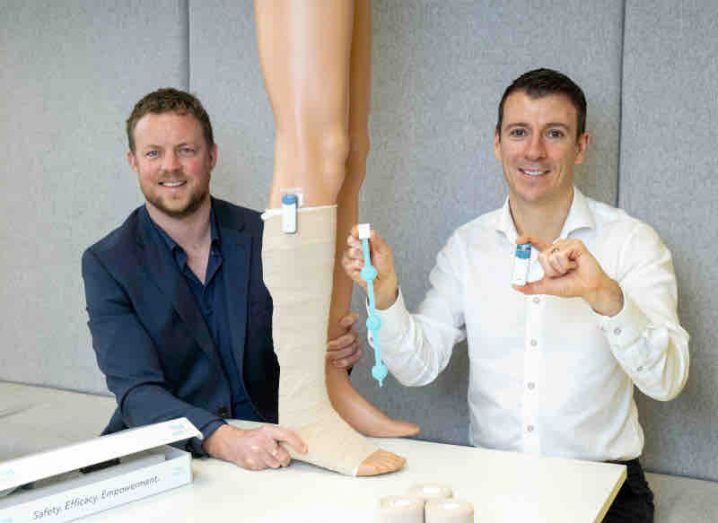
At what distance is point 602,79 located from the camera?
7.01 feet

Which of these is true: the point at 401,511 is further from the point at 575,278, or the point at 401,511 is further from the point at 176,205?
the point at 176,205

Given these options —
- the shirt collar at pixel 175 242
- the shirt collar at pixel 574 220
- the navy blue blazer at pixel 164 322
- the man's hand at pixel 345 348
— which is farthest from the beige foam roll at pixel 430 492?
the shirt collar at pixel 175 242

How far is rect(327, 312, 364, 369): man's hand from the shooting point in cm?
169

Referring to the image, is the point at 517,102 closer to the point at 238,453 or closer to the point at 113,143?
the point at 238,453

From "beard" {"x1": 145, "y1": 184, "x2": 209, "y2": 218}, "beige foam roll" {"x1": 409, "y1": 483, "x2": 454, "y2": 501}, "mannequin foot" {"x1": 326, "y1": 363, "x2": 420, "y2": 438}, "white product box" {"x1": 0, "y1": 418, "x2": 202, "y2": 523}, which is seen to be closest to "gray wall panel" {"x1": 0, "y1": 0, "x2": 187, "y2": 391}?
"beard" {"x1": 145, "y1": 184, "x2": 209, "y2": 218}

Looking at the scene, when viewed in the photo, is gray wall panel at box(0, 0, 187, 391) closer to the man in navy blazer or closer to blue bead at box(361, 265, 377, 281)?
the man in navy blazer

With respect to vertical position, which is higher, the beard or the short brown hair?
the short brown hair

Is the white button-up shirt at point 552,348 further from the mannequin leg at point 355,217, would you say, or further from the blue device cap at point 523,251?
the blue device cap at point 523,251

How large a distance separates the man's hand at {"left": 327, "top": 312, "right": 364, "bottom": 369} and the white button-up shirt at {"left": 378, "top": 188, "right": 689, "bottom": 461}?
0.21ft

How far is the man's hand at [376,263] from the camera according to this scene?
149 centimetres

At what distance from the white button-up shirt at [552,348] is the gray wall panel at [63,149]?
1.27 meters

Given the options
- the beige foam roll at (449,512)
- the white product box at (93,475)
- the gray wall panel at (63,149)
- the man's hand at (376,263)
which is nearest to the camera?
the beige foam roll at (449,512)

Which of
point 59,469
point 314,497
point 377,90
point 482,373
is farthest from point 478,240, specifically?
point 59,469

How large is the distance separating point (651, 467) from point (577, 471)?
2.78 feet
